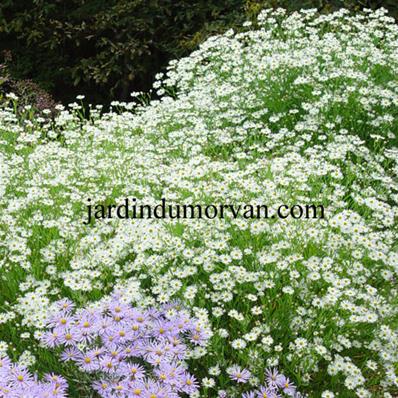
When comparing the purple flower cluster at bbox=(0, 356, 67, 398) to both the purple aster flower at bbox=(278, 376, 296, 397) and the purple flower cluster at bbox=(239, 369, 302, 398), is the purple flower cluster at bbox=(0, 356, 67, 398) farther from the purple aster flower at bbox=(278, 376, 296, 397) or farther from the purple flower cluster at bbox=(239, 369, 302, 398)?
the purple aster flower at bbox=(278, 376, 296, 397)

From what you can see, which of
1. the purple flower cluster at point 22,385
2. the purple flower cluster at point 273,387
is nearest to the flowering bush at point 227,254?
the purple flower cluster at point 273,387

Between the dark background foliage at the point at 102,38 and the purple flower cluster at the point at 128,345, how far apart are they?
562 centimetres

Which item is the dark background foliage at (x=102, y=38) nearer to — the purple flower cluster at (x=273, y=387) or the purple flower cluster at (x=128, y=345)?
the purple flower cluster at (x=128, y=345)

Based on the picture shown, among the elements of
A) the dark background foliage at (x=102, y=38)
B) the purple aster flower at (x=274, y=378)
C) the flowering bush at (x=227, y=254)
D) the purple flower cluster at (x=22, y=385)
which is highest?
the dark background foliage at (x=102, y=38)

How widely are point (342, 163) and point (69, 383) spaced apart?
290cm

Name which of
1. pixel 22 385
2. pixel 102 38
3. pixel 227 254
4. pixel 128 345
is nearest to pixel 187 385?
pixel 128 345

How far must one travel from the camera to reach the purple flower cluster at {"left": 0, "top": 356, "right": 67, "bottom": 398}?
8.37 ft

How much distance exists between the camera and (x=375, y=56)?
18.1ft

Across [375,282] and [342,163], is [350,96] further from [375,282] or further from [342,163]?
[375,282]

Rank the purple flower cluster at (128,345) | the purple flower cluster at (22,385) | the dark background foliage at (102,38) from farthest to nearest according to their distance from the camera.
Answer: the dark background foliage at (102,38)
the purple flower cluster at (128,345)
the purple flower cluster at (22,385)

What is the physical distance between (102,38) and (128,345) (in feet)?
20.9

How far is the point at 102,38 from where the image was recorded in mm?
8469

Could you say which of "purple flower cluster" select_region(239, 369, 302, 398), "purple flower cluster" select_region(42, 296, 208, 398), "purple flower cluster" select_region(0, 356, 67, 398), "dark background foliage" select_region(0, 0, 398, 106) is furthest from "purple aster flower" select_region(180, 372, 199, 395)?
"dark background foliage" select_region(0, 0, 398, 106)

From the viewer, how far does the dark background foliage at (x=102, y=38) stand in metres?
8.40
